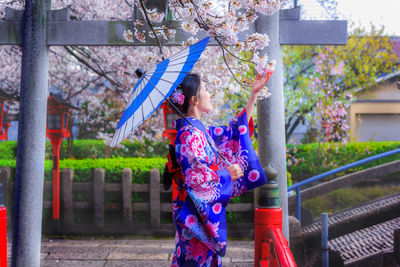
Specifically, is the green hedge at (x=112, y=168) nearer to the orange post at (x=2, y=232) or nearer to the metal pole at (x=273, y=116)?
the metal pole at (x=273, y=116)

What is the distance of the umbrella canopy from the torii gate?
5.46 ft

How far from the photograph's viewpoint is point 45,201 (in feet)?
23.5

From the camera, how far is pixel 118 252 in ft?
19.2

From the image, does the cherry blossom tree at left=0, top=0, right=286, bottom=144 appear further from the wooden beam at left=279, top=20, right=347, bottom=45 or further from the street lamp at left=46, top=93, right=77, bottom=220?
the street lamp at left=46, top=93, right=77, bottom=220

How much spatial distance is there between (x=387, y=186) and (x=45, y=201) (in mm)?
10625

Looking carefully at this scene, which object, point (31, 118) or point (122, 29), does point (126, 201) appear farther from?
point (122, 29)

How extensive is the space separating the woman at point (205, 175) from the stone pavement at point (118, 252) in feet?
9.98

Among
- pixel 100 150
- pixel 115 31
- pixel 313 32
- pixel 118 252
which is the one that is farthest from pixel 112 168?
pixel 100 150

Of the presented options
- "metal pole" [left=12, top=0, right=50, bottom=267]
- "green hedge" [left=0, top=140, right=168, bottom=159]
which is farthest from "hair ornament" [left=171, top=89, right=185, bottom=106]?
"green hedge" [left=0, top=140, right=168, bottom=159]

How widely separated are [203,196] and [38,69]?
294 cm

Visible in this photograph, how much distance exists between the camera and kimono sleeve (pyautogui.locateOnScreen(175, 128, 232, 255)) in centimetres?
223

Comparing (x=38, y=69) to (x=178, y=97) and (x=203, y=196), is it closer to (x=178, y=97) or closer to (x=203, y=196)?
(x=178, y=97)

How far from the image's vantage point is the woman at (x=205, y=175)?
88.3 inches

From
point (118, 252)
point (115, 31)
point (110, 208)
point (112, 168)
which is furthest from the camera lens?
point (112, 168)
